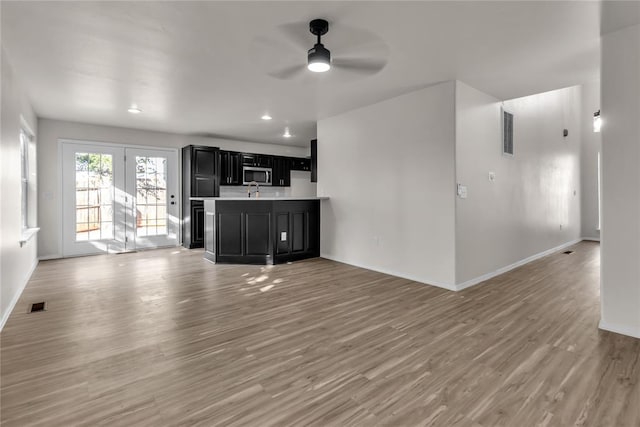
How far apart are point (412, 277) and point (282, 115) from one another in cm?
325

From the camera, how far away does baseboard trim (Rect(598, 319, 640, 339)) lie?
2.53 meters

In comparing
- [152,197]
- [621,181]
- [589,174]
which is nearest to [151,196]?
[152,197]

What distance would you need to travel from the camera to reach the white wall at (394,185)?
12.6 feet

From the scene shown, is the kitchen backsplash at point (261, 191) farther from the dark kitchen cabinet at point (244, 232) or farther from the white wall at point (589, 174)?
the white wall at point (589, 174)

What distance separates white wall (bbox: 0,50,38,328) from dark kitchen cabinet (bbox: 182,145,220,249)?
9.49 feet

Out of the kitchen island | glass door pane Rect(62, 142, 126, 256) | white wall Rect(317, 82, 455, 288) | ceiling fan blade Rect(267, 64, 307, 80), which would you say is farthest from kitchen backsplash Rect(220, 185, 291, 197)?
ceiling fan blade Rect(267, 64, 307, 80)

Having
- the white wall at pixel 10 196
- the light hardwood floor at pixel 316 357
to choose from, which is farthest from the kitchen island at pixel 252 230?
the white wall at pixel 10 196

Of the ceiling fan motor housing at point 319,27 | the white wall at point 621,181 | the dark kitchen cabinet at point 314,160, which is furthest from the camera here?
the dark kitchen cabinet at point 314,160

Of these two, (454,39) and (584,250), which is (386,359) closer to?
(454,39)

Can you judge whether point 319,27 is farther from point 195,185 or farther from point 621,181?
point 195,185

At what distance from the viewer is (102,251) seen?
6098 mm

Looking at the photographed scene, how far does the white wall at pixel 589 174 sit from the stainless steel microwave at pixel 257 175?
7.29 metres

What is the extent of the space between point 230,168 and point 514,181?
559 cm

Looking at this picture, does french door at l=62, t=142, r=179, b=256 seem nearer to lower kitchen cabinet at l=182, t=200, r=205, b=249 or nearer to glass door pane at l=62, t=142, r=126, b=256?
glass door pane at l=62, t=142, r=126, b=256
